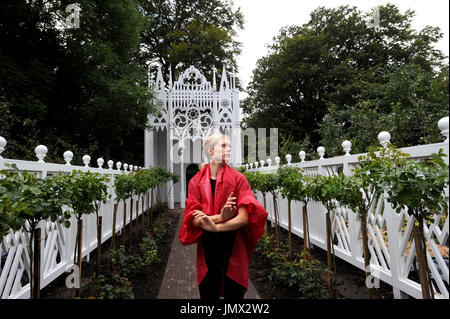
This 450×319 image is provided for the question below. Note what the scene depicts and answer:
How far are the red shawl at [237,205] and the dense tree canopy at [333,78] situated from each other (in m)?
6.45

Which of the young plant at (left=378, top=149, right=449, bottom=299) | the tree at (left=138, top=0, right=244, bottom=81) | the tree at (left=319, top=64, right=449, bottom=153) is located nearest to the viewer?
the young plant at (left=378, top=149, right=449, bottom=299)

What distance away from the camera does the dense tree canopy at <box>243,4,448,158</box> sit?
8461 millimetres

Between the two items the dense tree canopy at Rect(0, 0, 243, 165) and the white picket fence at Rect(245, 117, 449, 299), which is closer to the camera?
the white picket fence at Rect(245, 117, 449, 299)

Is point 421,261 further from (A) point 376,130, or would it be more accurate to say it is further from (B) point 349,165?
(A) point 376,130

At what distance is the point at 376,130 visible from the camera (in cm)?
754

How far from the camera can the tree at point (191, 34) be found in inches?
570

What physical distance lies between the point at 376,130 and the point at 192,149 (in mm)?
8377

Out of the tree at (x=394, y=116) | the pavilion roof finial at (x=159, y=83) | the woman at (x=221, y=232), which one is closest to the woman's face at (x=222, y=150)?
the woman at (x=221, y=232)

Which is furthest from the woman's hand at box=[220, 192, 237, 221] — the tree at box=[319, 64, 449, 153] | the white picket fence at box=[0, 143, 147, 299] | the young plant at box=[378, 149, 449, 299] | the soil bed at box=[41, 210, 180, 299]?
the tree at box=[319, 64, 449, 153]

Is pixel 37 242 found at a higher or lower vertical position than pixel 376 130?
lower

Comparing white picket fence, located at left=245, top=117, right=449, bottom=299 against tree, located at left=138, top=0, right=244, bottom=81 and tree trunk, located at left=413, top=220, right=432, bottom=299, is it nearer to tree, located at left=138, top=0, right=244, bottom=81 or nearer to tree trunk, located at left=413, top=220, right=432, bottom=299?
tree trunk, located at left=413, top=220, right=432, bottom=299

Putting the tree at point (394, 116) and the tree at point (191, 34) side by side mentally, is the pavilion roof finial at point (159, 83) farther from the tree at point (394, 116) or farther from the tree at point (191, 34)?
the tree at point (394, 116)

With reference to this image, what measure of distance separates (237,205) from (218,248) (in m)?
0.36
